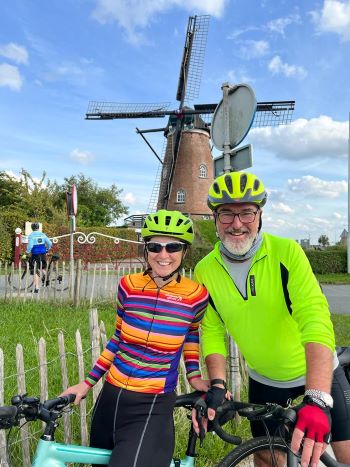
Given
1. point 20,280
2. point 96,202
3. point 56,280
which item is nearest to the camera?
point 20,280

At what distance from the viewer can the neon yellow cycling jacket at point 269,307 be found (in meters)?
1.95

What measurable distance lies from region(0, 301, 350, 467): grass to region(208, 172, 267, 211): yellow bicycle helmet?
172 cm

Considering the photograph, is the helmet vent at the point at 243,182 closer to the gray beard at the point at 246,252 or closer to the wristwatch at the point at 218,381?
the gray beard at the point at 246,252

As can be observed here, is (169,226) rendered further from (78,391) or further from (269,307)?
(78,391)

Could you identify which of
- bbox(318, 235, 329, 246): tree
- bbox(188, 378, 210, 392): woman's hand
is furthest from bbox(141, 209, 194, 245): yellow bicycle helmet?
bbox(318, 235, 329, 246): tree

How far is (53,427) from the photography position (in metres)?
1.76

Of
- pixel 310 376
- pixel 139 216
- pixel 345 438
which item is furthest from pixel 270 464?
pixel 139 216

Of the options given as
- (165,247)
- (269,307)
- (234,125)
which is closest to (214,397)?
(269,307)

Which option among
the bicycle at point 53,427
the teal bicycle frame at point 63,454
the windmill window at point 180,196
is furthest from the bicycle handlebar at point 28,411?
the windmill window at point 180,196

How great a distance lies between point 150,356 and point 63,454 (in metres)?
0.57

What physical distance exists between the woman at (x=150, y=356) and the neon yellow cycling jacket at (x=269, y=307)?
0.36 ft

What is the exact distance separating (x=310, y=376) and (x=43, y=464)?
121 centimetres

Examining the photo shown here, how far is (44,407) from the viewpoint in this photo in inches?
67.3

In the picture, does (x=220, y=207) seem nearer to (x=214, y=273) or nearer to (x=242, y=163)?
(x=214, y=273)
